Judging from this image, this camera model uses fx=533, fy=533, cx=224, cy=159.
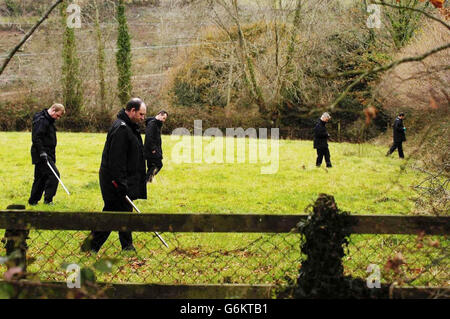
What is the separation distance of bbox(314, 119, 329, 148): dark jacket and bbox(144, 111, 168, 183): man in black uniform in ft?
20.3

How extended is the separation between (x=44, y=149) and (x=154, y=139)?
2.62 m

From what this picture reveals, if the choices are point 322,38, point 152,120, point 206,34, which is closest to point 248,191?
point 152,120

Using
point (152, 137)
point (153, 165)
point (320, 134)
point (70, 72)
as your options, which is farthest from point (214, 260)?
point (70, 72)

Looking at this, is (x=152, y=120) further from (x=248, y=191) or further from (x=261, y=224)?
(x=261, y=224)

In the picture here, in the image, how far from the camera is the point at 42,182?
34.8ft

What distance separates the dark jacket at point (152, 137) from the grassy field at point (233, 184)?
985 millimetres

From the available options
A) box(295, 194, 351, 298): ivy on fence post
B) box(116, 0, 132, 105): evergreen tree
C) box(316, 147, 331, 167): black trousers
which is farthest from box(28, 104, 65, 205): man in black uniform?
box(116, 0, 132, 105): evergreen tree

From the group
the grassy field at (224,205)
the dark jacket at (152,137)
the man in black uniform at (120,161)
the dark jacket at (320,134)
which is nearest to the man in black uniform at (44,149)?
the grassy field at (224,205)

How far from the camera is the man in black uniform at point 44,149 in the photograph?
406 inches

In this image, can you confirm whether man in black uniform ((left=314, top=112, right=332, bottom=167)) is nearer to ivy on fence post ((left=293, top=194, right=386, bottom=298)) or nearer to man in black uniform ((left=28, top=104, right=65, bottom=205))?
man in black uniform ((left=28, top=104, right=65, bottom=205))

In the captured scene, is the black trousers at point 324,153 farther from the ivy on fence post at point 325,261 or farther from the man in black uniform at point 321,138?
the ivy on fence post at point 325,261

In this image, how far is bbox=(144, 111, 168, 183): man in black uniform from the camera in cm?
1205

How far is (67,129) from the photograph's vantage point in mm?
31719

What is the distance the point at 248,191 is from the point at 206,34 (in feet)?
74.4
